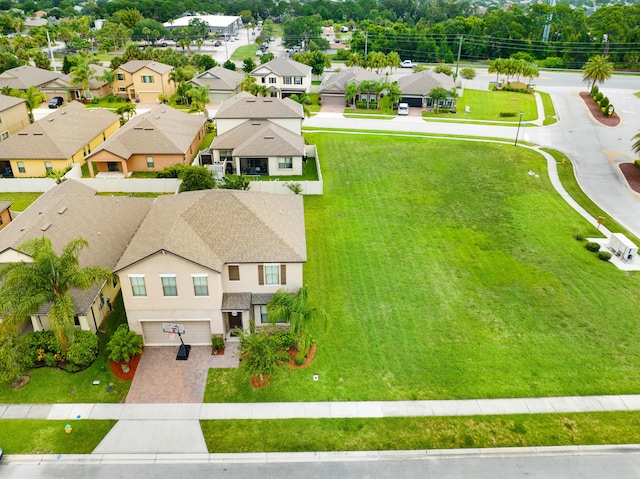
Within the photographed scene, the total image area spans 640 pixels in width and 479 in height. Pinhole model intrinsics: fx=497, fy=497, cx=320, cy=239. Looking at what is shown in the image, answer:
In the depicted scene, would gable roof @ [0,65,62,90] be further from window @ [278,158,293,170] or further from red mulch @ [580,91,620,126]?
red mulch @ [580,91,620,126]

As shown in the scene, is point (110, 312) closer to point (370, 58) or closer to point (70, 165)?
point (70, 165)

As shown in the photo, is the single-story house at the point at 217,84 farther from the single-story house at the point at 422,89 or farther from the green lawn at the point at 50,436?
the green lawn at the point at 50,436

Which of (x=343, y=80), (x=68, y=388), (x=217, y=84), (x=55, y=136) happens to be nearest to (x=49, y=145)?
(x=55, y=136)

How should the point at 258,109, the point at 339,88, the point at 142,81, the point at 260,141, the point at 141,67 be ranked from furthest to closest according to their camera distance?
1. the point at 142,81
2. the point at 141,67
3. the point at 339,88
4. the point at 258,109
5. the point at 260,141

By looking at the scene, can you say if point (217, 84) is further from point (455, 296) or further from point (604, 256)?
point (604, 256)

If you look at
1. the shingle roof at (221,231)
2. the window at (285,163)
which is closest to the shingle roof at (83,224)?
the shingle roof at (221,231)

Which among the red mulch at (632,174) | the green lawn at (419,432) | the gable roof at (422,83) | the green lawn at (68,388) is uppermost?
the gable roof at (422,83)

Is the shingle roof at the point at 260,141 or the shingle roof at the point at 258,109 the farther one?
the shingle roof at the point at 258,109
